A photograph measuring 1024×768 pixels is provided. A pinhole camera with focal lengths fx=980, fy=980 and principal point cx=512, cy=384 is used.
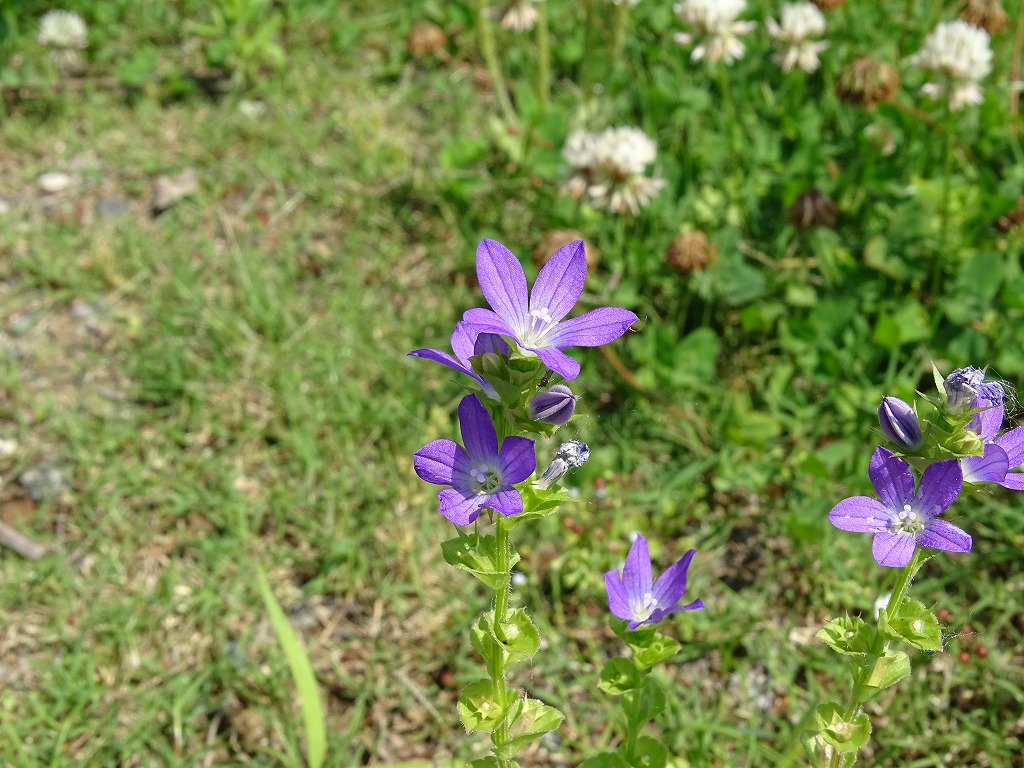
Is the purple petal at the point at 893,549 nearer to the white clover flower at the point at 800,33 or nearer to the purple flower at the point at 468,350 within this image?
the purple flower at the point at 468,350

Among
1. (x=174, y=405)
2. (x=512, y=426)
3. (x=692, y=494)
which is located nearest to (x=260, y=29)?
(x=174, y=405)

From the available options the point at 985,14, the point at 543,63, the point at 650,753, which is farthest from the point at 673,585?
the point at 985,14

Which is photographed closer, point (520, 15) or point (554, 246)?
point (554, 246)

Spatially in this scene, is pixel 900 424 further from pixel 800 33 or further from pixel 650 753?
pixel 800 33

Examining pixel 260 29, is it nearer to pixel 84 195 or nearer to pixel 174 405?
pixel 84 195

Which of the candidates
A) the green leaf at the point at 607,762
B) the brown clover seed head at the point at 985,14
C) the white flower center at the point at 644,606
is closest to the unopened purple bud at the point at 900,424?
the white flower center at the point at 644,606

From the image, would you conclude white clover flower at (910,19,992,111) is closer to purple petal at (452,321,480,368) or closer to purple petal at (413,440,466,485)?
purple petal at (452,321,480,368)

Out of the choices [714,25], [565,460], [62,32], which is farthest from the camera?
[62,32]
